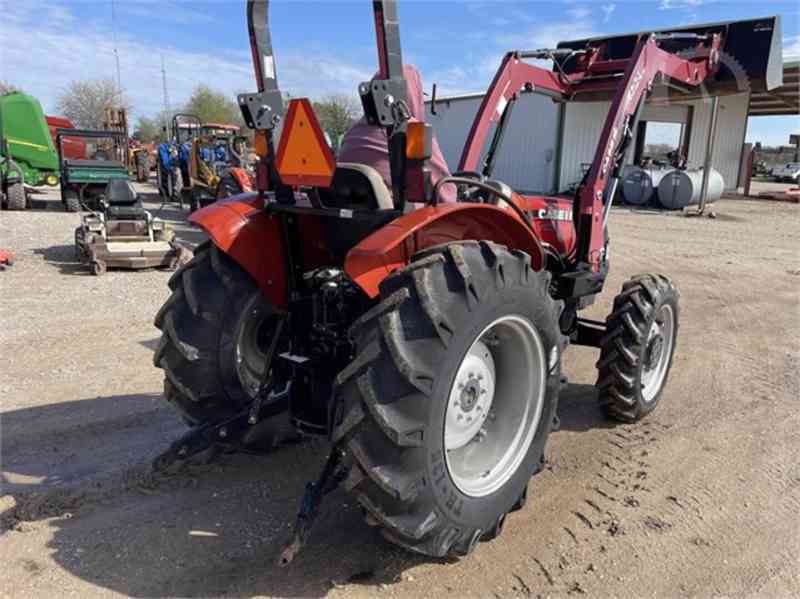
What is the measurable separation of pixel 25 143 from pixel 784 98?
27.4 m

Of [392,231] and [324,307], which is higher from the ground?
[392,231]

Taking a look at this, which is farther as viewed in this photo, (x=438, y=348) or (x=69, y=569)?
(x=69, y=569)

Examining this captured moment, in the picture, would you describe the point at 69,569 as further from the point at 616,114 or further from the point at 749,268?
the point at 749,268

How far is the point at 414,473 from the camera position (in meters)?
2.28

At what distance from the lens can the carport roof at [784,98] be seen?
22438 mm

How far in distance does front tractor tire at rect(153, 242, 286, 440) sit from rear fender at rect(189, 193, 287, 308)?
0.13 meters

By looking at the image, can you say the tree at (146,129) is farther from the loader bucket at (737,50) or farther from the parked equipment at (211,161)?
the loader bucket at (737,50)

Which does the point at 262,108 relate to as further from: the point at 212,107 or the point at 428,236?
the point at 212,107

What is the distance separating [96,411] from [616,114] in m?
3.92

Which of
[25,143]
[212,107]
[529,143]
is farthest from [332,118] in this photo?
[212,107]

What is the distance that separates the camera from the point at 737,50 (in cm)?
485

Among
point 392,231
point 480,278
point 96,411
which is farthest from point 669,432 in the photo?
point 96,411

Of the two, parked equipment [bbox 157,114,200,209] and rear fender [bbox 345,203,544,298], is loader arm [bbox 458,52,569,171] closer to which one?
rear fender [bbox 345,203,544,298]

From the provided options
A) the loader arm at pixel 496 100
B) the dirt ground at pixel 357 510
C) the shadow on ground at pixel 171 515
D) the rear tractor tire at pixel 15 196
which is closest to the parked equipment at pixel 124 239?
the dirt ground at pixel 357 510
